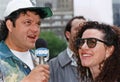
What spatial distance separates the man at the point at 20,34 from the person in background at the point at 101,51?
1.27 feet

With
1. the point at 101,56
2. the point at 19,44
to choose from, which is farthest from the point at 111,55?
the point at 19,44

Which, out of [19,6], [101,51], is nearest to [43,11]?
[19,6]

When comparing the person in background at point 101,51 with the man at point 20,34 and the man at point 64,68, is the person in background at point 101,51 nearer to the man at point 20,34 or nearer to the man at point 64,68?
the man at point 20,34

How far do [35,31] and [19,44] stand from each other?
0.46 feet

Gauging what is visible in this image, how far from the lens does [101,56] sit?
2.44 m

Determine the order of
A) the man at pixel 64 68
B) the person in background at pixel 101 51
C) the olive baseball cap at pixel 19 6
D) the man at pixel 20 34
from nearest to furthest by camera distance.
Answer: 1. the person in background at pixel 101 51
2. the man at pixel 20 34
3. the olive baseball cap at pixel 19 6
4. the man at pixel 64 68

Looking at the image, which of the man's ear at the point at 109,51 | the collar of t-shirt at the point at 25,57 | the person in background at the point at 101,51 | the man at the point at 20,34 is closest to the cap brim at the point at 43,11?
the man at the point at 20,34

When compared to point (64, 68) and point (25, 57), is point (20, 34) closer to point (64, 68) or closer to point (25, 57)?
point (25, 57)

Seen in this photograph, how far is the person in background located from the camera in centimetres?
→ 242

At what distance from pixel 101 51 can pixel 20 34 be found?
64cm

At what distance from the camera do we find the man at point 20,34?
267 cm

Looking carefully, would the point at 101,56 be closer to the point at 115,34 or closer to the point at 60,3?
the point at 115,34

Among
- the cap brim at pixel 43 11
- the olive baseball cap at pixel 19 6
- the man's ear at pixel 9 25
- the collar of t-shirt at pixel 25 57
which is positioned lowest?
the collar of t-shirt at pixel 25 57

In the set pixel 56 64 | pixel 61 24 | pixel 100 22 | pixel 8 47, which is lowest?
pixel 61 24
